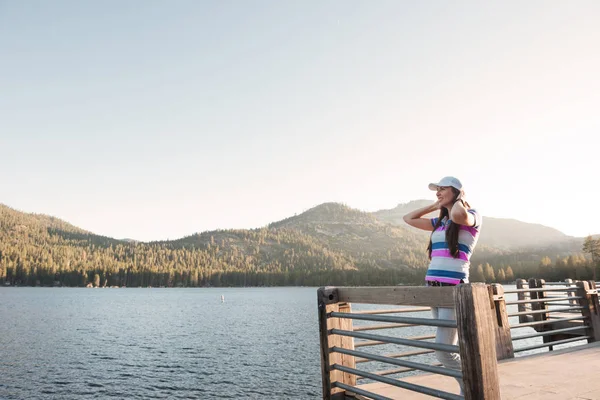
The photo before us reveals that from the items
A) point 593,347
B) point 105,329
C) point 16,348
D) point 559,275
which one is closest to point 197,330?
point 105,329

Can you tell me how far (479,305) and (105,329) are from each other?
5630 cm

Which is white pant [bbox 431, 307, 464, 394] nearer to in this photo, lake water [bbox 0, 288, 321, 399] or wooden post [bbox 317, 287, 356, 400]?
wooden post [bbox 317, 287, 356, 400]

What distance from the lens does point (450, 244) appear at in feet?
15.8

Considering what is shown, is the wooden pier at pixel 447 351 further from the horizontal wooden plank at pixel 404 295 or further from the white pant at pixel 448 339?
the white pant at pixel 448 339

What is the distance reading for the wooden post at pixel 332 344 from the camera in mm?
5688

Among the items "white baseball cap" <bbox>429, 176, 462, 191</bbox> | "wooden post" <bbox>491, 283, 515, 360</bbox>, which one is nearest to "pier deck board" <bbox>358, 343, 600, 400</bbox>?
"wooden post" <bbox>491, 283, 515, 360</bbox>

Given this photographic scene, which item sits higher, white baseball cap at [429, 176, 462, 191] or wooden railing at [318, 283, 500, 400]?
white baseball cap at [429, 176, 462, 191]

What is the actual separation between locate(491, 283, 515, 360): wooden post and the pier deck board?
0.49 metres

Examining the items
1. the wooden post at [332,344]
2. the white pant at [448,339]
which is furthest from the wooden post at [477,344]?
the wooden post at [332,344]

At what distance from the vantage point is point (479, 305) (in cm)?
352

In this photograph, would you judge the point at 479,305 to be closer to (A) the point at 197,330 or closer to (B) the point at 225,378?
(B) the point at 225,378

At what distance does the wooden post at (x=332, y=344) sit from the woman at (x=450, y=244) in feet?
4.56

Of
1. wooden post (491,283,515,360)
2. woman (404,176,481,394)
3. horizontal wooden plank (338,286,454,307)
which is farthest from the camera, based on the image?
wooden post (491,283,515,360)

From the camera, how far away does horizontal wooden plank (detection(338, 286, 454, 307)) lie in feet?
12.8
